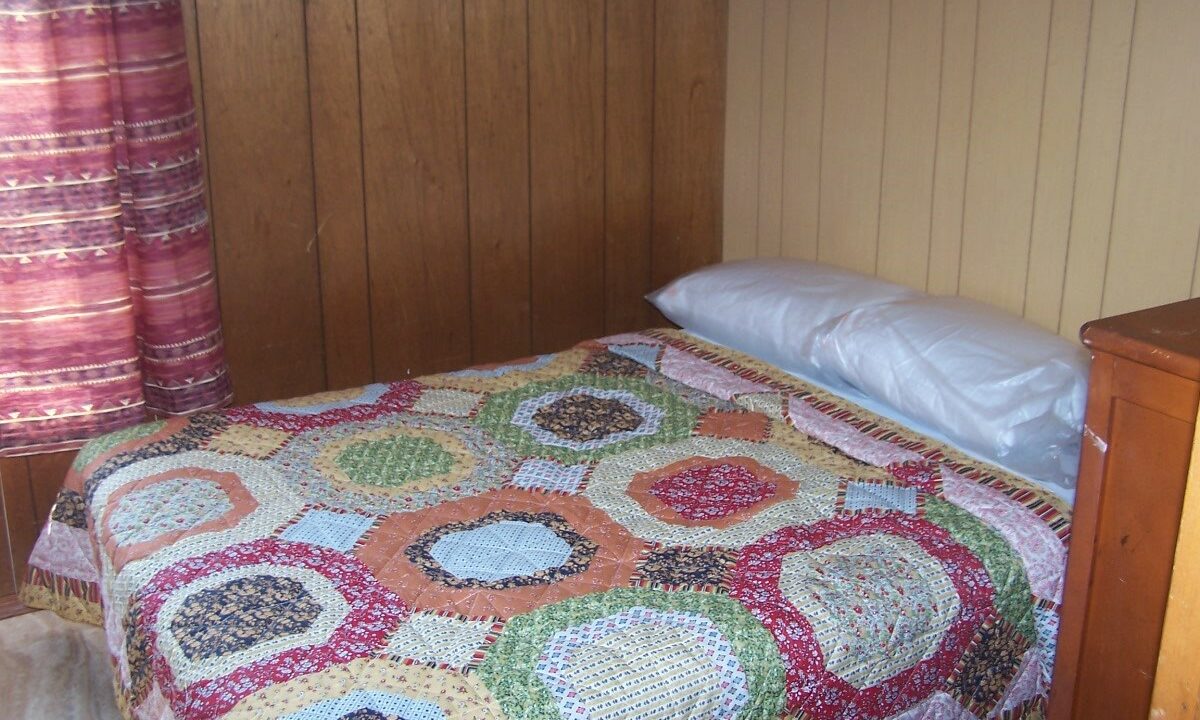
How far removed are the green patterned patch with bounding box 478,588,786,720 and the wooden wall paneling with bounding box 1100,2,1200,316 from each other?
1.01 meters

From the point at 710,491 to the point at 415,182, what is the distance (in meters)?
1.16

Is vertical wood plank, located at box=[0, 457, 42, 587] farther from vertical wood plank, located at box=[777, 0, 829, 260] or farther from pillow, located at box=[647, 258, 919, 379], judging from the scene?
vertical wood plank, located at box=[777, 0, 829, 260]

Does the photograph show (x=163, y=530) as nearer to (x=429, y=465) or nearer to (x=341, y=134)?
(x=429, y=465)

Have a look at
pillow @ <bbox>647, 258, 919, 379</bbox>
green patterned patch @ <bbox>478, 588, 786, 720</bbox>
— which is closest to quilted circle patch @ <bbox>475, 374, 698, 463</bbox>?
pillow @ <bbox>647, 258, 919, 379</bbox>

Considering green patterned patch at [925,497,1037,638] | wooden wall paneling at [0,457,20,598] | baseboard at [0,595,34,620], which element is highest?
green patterned patch at [925,497,1037,638]

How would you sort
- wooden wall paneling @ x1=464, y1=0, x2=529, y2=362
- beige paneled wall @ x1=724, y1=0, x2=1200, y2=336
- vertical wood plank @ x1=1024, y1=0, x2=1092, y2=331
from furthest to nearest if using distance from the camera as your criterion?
wooden wall paneling @ x1=464, y1=0, x2=529, y2=362
vertical wood plank @ x1=1024, y1=0, x2=1092, y2=331
beige paneled wall @ x1=724, y1=0, x2=1200, y2=336

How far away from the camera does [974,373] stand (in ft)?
6.35

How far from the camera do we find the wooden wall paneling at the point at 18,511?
2342 mm

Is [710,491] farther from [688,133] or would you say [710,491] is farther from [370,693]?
[688,133]

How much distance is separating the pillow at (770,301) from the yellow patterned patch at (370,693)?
113cm

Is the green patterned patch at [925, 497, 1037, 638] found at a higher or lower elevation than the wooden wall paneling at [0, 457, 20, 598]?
higher

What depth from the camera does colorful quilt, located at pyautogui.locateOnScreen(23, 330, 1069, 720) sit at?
136 centimetres

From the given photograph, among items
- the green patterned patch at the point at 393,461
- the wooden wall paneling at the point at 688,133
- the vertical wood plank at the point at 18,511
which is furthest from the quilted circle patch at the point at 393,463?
the wooden wall paneling at the point at 688,133

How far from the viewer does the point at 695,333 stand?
2568 mm
